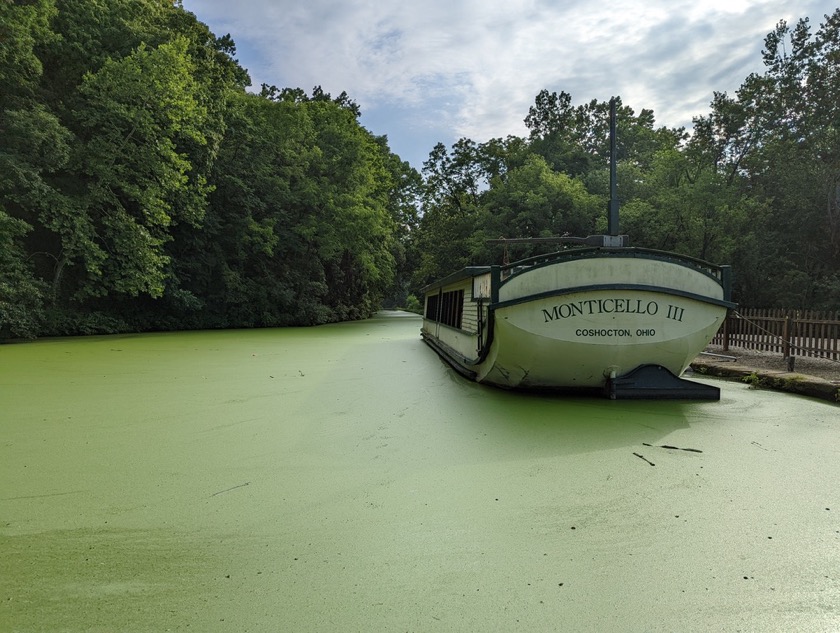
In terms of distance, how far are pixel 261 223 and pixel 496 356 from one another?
45.8ft

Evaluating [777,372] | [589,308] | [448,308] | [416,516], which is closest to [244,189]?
[448,308]

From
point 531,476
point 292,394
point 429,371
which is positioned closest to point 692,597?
point 531,476

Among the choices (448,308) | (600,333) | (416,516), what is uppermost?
(448,308)

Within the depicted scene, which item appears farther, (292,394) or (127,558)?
(292,394)

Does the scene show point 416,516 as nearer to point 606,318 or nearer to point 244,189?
point 606,318

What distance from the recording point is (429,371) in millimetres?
7535

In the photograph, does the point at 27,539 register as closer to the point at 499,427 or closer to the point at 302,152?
the point at 499,427

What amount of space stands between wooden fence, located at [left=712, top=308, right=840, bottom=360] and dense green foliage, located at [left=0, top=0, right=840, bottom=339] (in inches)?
258

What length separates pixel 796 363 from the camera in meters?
7.18

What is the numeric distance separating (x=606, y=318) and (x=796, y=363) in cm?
428

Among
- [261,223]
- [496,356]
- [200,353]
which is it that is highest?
[261,223]

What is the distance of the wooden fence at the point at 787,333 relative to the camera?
730 cm

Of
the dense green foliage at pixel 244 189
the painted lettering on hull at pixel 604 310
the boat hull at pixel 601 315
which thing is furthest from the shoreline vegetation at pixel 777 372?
the dense green foliage at pixel 244 189

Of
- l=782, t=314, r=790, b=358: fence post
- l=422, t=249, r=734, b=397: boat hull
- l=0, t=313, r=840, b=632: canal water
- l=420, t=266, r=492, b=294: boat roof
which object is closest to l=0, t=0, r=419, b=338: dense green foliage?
l=420, t=266, r=492, b=294: boat roof
